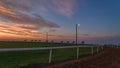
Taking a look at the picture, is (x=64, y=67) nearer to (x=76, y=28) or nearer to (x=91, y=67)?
(x=91, y=67)

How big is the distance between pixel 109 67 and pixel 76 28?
4477 cm

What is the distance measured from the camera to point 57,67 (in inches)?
450

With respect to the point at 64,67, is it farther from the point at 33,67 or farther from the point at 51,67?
the point at 33,67

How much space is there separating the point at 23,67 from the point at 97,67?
382 cm

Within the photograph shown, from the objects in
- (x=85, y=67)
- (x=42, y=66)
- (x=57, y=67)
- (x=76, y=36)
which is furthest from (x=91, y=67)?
(x=76, y=36)

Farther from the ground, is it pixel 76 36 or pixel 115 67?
pixel 76 36

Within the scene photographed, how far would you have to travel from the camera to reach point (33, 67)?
1152 cm

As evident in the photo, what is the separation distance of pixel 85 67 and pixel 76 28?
45.2 metres

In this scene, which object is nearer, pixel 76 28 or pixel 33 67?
pixel 33 67

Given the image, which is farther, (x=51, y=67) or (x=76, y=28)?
(x=76, y=28)

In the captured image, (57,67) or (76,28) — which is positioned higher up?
(76,28)

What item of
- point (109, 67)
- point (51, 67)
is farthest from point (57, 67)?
point (109, 67)

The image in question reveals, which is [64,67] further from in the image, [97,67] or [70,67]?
[97,67]

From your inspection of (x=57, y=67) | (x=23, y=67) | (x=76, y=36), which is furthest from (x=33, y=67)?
(x=76, y=36)
